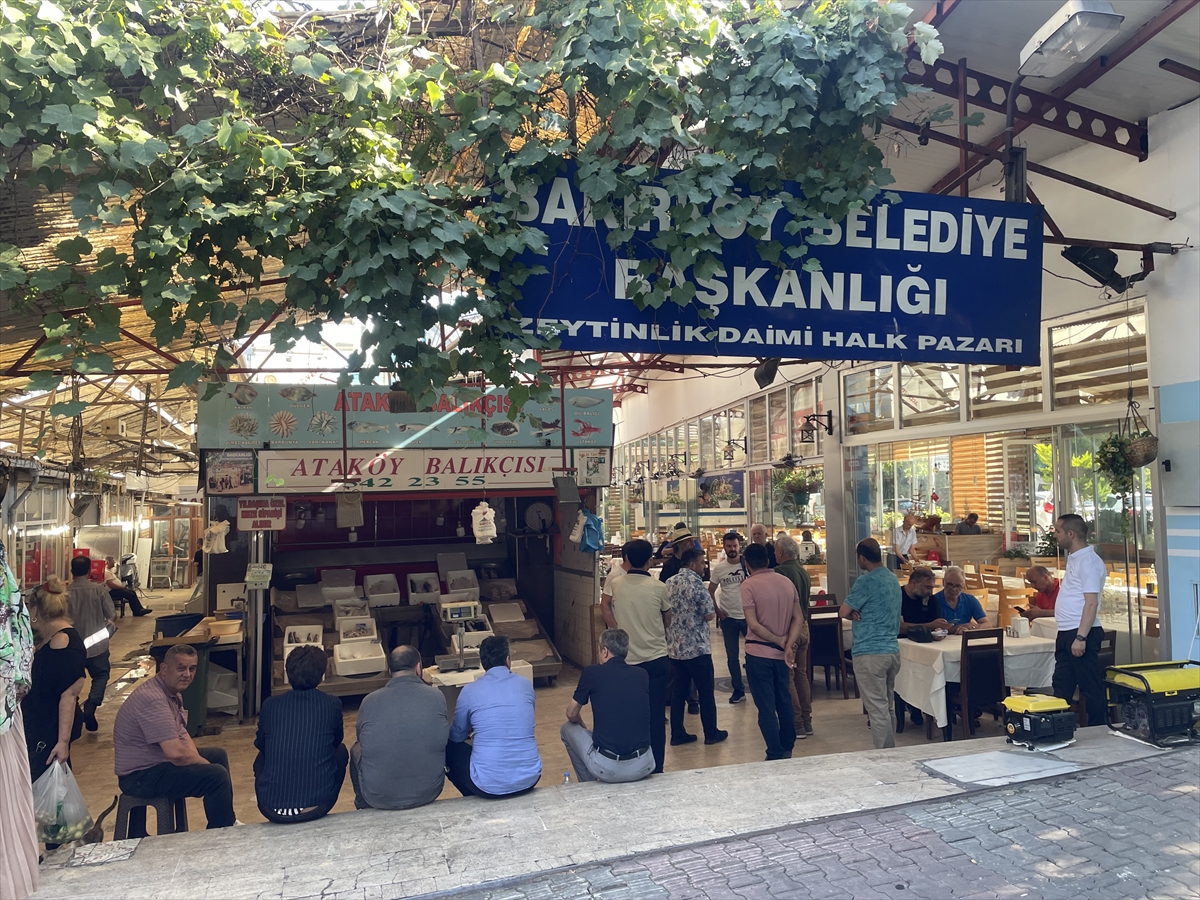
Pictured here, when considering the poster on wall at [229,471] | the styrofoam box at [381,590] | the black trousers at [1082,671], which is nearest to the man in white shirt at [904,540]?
the black trousers at [1082,671]

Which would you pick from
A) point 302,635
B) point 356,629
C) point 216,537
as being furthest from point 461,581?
point 216,537

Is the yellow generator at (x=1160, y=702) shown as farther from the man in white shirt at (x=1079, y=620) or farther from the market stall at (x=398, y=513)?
the market stall at (x=398, y=513)

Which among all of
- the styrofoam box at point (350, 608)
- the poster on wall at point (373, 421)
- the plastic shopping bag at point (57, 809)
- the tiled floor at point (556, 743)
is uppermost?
the poster on wall at point (373, 421)

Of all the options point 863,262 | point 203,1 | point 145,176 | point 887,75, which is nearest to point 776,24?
point 887,75

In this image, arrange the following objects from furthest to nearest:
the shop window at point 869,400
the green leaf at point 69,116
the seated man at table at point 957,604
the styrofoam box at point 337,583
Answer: the shop window at point 869,400 < the styrofoam box at point 337,583 < the seated man at table at point 957,604 < the green leaf at point 69,116

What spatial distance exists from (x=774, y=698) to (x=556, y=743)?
198 cm

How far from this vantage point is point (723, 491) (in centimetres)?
1650

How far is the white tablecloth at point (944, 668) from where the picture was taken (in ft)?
20.9

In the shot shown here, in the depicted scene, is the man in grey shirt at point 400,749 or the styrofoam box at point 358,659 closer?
the man in grey shirt at point 400,749

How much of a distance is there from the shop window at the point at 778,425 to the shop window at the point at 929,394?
3.47m

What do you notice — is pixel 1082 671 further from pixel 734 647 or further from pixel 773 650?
pixel 734 647

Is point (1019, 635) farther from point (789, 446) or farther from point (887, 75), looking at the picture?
point (789, 446)

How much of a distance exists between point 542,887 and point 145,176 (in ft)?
10.9

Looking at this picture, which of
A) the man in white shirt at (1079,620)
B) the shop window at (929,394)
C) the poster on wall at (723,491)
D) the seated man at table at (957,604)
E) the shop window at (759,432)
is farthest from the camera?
the poster on wall at (723,491)
